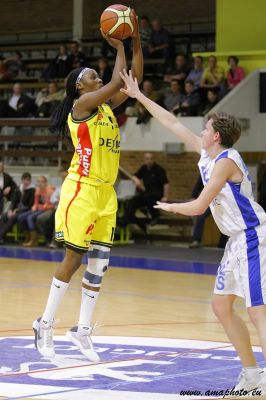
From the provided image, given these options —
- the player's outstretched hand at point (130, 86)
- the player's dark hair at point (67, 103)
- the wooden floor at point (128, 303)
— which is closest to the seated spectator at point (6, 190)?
the wooden floor at point (128, 303)

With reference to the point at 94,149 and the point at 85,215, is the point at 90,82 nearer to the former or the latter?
the point at 94,149

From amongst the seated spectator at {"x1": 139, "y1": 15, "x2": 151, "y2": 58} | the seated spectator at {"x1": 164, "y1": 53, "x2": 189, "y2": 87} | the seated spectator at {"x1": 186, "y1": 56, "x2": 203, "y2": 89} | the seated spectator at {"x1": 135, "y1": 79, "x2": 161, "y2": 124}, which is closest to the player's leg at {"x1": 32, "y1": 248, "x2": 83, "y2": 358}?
the seated spectator at {"x1": 135, "y1": 79, "x2": 161, "y2": 124}

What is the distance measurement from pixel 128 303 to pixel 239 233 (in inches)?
179

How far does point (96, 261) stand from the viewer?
6.63 metres

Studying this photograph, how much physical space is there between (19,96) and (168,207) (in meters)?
15.5

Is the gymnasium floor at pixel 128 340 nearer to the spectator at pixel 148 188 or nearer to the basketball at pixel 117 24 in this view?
the basketball at pixel 117 24

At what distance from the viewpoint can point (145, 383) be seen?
221 inches

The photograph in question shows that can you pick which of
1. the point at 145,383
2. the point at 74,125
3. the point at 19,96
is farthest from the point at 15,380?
the point at 19,96

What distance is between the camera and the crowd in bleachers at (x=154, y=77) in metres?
17.8

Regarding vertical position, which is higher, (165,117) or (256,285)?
(165,117)

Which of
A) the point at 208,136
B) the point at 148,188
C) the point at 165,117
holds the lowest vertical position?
the point at 148,188

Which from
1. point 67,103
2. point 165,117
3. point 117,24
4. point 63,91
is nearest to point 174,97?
point 63,91

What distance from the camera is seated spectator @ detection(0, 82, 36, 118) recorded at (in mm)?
19750

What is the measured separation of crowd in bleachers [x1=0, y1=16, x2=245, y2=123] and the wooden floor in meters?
5.61
